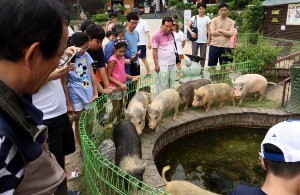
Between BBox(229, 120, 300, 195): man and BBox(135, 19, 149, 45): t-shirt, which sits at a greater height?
BBox(135, 19, 149, 45): t-shirt

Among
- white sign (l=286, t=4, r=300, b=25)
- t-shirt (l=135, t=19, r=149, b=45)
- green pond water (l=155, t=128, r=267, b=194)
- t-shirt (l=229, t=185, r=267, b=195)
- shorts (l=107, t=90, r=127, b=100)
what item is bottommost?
green pond water (l=155, t=128, r=267, b=194)

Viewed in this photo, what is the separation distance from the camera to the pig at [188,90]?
19.8ft

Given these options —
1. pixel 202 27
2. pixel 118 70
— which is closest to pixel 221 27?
pixel 202 27

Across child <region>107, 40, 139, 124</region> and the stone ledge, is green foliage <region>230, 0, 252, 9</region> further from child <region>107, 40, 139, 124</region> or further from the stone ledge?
child <region>107, 40, 139, 124</region>

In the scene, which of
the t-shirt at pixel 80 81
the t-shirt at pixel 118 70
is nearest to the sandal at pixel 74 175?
the t-shirt at pixel 80 81

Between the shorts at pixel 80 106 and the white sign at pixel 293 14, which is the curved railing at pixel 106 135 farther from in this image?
the white sign at pixel 293 14

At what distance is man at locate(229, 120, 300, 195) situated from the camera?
1.55 metres

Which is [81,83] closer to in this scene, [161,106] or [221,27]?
[161,106]

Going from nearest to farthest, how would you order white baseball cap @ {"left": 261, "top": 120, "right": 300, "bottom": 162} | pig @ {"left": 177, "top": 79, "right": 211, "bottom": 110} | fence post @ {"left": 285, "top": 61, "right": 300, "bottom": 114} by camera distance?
1. white baseball cap @ {"left": 261, "top": 120, "right": 300, "bottom": 162}
2. fence post @ {"left": 285, "top": 61, "right": 300, "bottom": 114}
3. pig @ {"left": 177, "top": 79, "right": 211, "bottom": 110}

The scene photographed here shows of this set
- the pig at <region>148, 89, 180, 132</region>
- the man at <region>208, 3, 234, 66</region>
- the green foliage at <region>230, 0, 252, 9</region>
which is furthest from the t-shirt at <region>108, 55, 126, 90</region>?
the green foliage at <region>230, 0, 252, 9</region>

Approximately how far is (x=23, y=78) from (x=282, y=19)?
1341 centimetres

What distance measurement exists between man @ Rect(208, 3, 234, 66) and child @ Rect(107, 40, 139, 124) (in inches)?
129

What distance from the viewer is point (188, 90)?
20.0 feet

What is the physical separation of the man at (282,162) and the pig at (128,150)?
6.79 ft
